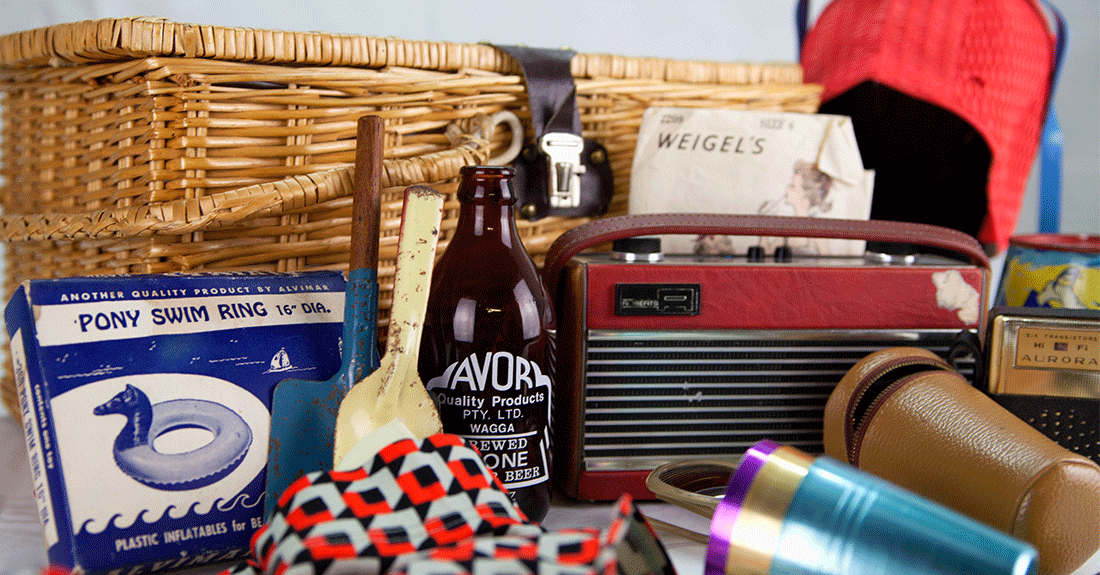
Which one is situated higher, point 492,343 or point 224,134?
point 224,134

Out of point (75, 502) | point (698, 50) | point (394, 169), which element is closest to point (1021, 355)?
point (394, 169)

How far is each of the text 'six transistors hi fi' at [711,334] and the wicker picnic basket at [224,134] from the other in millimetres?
191

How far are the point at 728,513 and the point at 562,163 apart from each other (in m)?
0.45

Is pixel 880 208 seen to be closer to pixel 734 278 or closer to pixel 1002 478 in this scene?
pixel 734 278

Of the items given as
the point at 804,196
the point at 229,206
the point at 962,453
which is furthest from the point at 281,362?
the point at 804,196

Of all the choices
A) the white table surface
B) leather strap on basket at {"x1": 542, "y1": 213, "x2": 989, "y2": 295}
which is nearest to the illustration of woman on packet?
leather strap on basket at {"x1": 542, "y1": 213, "x2": 989, "y2": 295}

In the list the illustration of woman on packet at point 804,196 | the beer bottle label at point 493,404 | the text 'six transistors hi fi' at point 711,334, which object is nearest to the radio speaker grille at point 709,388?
the text 'six transistors hi fi' at point 711,334

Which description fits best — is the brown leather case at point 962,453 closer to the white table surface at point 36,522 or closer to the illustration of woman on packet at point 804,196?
the white table surface at point 36,522

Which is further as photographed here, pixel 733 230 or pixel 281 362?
pixel 733 230

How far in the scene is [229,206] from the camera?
2.08ft

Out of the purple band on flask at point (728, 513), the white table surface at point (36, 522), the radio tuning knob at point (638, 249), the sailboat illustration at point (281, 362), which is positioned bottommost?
the white table surface at point (36, 522)

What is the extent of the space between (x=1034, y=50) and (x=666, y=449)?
757 millimetres

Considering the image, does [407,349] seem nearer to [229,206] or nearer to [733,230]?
[229,206]

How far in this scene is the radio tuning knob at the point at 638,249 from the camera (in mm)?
691
